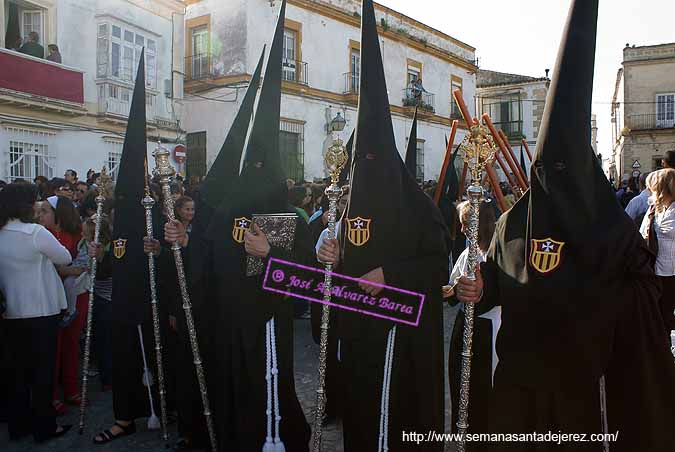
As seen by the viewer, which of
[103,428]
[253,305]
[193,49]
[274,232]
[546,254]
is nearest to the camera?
[546,254]

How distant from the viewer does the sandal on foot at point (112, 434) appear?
4.61 metres

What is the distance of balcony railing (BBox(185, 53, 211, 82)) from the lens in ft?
65.4

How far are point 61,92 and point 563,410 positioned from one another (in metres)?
14.3

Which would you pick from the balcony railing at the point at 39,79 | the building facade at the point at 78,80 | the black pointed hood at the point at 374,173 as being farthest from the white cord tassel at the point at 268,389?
the balcony railing at the point at 39,79

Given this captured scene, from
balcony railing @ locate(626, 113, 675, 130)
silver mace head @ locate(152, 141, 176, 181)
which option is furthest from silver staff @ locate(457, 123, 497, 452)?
balcony railing @ locate(626, 113, 675, 130)

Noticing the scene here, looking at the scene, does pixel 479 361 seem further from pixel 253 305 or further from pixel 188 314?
pixel 188 314

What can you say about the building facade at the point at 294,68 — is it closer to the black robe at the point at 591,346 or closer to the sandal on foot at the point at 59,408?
the sandal on foot at the point at 59,408

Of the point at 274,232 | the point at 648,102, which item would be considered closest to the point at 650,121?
the point at 648,102

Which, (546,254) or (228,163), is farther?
(228,163)

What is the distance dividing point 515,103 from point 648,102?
Result: 781 centimetres

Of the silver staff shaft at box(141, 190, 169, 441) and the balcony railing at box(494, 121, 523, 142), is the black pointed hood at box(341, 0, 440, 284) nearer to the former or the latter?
the silver staff shaft at box(141, 190, 169, 441)

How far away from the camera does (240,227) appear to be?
13.2ft

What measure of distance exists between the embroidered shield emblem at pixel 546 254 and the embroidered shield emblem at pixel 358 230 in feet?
3.05

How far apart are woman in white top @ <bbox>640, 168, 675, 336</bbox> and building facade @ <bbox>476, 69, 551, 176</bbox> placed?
89.4 feet
